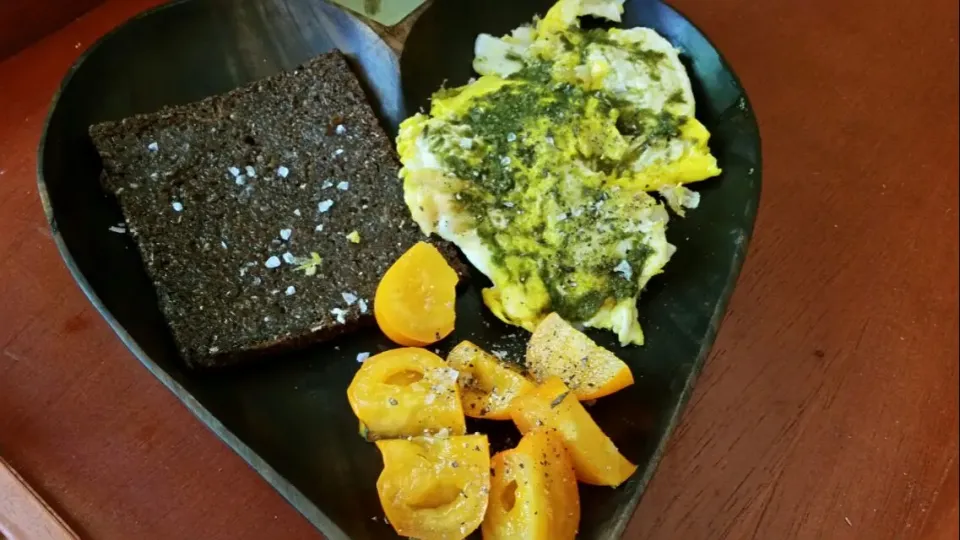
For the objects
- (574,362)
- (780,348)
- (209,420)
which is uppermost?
(209,420)

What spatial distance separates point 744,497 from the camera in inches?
45.3

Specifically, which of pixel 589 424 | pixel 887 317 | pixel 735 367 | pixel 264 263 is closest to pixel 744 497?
pixel 735 367

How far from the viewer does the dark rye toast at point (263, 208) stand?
42.0 inches

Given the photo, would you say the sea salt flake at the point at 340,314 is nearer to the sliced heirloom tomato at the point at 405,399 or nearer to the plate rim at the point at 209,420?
the sliced heirloom tomato at the point at 405,399

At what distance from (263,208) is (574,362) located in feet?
1.60

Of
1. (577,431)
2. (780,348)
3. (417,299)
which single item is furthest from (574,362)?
(780,348)

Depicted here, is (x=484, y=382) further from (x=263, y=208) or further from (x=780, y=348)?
(x=780, y=348)

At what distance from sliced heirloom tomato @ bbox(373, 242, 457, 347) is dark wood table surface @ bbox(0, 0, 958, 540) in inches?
10.5

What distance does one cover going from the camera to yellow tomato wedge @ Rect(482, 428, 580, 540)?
882 millimetres

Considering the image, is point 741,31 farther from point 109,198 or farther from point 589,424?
point 109,198

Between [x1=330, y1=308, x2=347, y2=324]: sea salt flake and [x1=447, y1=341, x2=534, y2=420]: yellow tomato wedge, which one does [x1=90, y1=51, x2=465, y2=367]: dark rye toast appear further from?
[x1=447, y1=341, x2=534, y2=420]: yellow tomato wedge

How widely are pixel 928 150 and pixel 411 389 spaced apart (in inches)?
44.7

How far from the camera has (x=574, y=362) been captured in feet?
3.44

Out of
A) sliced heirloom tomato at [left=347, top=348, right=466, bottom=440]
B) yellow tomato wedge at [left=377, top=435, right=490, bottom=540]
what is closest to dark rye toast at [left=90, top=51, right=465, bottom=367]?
sliced heirloom tomato at [left=347, top=348, right=466, bottom=440]
